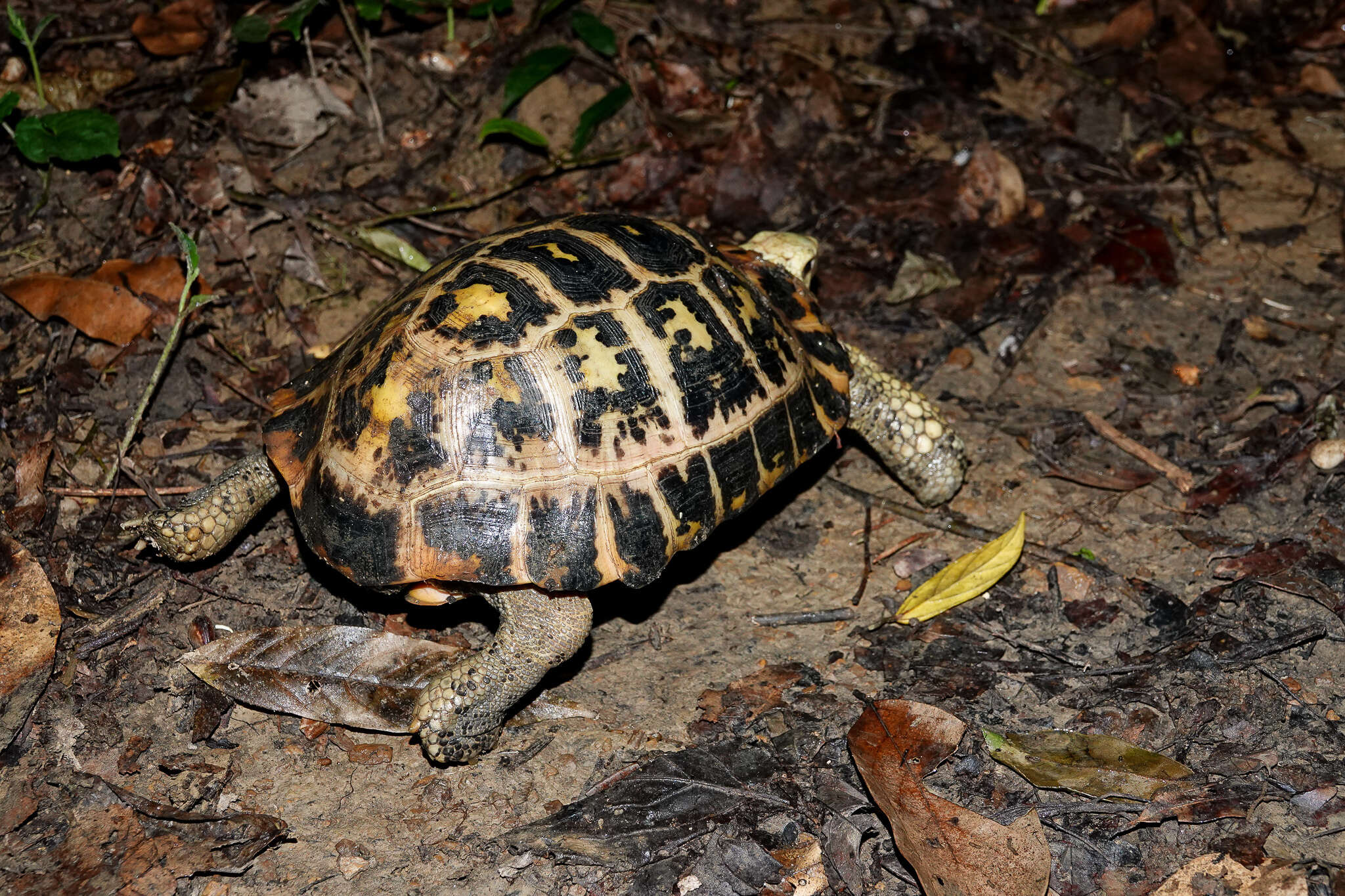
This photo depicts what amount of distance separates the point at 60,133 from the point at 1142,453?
5.42 metres

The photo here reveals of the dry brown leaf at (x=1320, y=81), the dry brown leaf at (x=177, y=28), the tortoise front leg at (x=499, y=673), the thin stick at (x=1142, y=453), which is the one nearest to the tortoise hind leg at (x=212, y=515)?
the tortoise front leg at (x=499, y=673)

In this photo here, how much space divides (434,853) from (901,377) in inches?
124

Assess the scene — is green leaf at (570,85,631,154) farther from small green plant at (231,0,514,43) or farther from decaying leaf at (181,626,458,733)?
decaying leaf at (181,626,458,733)

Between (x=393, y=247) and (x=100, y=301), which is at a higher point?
(x=100, y=301)

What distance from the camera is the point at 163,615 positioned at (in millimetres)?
3693

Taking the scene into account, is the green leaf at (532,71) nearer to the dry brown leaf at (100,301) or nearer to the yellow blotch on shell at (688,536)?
the dry brown leaf at (100,301)

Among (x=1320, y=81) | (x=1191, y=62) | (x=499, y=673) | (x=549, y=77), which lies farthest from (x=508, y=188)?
(x=1320, y=81)

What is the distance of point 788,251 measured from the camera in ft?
14.8

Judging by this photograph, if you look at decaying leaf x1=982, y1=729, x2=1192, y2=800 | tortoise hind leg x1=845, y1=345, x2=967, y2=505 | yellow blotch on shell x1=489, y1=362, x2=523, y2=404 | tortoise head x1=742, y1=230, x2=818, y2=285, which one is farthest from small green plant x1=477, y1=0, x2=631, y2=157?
decaying leaf x1=982, y1=729, x2=1192, y2=800

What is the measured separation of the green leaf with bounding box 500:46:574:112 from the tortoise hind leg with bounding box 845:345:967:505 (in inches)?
101

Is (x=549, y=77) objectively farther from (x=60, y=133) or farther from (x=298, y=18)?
(x=60, y=133)

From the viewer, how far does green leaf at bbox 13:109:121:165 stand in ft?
15.5

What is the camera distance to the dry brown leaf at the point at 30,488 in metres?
3.92

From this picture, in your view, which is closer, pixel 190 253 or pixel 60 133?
pixel 190 253
